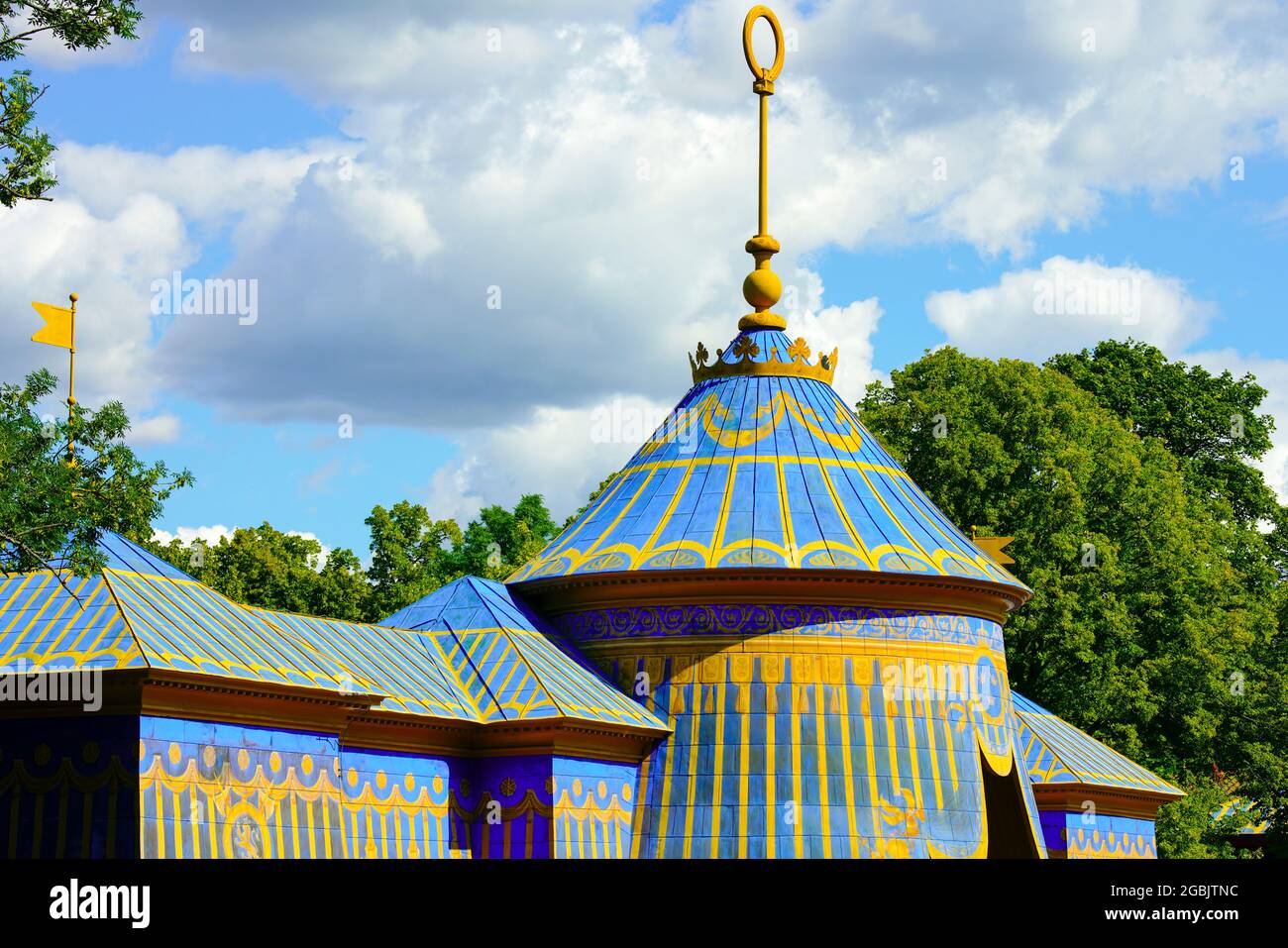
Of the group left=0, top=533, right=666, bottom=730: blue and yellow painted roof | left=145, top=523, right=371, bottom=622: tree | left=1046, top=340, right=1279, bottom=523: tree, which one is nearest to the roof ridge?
left=0, top=533, right=666, bottom=730: blue and yellow painted roof

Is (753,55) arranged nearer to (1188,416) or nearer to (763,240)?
(763,240)

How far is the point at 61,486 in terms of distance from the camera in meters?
18.2

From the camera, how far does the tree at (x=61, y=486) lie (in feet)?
58.7

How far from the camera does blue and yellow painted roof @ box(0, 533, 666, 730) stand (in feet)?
62.1

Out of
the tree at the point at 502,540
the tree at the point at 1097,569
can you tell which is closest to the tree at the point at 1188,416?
the tree at the point at 1097,569

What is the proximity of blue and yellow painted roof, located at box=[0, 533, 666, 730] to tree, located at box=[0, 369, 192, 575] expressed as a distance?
66 centimetres

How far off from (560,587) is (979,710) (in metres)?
6.45

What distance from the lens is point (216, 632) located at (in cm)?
2042

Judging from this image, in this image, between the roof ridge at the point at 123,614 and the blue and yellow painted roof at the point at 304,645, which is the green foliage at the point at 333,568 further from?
the roof ridge at the point at 123,614
